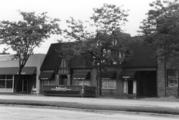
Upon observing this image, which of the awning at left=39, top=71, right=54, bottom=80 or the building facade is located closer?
the building facade

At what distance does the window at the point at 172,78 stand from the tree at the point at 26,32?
16.7 meters

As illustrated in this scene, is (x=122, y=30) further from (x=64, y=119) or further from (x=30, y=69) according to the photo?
(x=64, y=119)

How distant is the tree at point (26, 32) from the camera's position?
179ft

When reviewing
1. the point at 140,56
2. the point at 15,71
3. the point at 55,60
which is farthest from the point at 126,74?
the point at 15,71

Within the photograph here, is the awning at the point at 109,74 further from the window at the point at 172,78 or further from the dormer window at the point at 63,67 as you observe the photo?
the window at the point at 172,78

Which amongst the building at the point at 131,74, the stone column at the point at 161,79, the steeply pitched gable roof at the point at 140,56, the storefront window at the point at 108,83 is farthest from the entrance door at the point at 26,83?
the stone column at the point at 161,79

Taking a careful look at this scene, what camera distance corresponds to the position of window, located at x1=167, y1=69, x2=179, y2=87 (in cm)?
4616

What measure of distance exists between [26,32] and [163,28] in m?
20.7

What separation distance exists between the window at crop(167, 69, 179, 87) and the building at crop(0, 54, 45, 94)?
68.3 ft

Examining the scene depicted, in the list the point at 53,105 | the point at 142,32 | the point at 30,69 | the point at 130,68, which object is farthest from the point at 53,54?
the point at 53,105

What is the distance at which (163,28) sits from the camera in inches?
1638

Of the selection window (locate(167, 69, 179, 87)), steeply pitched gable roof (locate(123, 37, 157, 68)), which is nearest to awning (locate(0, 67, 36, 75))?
steeply pitched gable roof (locate(123, 37, 157, 68))

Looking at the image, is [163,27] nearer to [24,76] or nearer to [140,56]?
[140,56]

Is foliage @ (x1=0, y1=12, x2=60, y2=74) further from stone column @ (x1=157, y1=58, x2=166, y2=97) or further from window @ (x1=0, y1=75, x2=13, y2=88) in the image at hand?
stone column @ (x1=157, y1=58, x2=166, y2=97)
